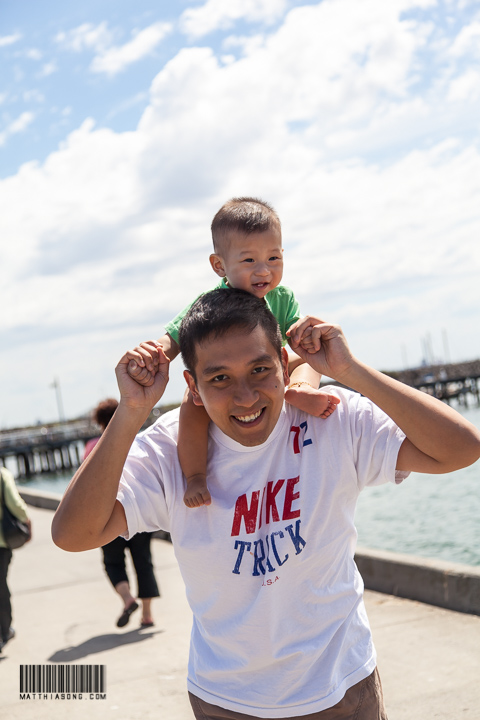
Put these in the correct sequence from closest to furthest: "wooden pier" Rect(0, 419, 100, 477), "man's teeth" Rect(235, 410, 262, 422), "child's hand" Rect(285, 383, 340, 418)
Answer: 1. "man's teeth" Rect(235, 410, 262, 422)
2. "child's hand" Rect(285, 383, 340, 418)
3. "wooden pier" Rect(0, 419, 100, 477)

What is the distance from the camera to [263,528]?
85.7 inches

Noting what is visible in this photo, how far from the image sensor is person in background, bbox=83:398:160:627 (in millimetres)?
7078

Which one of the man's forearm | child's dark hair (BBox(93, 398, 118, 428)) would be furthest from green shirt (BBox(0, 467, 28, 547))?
the man's forearm

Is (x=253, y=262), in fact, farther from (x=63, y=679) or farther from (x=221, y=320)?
(x=63, y=679)

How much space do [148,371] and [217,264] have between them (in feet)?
4.18

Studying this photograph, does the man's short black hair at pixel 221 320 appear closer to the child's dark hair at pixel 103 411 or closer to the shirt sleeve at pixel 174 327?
the shirt sleeve at pixel 174 327

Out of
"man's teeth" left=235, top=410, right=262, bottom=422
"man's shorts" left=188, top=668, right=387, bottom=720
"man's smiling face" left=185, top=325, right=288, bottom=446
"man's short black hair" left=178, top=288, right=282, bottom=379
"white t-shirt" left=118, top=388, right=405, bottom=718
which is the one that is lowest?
"man's shorts" left=188, top=668, right=387, bottom=720

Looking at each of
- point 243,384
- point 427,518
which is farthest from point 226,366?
point 427,518

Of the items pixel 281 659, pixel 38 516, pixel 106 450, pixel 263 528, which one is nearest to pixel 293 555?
pixel 263 528

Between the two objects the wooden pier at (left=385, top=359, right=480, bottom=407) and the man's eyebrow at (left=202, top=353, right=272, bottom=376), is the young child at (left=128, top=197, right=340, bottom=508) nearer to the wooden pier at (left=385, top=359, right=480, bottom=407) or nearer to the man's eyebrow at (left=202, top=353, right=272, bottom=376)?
the man's eyebrow at (left=202, top=353, right=272, bottom=376)

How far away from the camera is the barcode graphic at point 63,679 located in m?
5.70

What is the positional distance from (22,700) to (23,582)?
15.1ft

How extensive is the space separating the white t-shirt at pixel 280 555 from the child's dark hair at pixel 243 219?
1.26 metres

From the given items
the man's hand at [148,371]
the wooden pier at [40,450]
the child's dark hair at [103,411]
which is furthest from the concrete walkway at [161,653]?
the wooden pier at [40,450]
